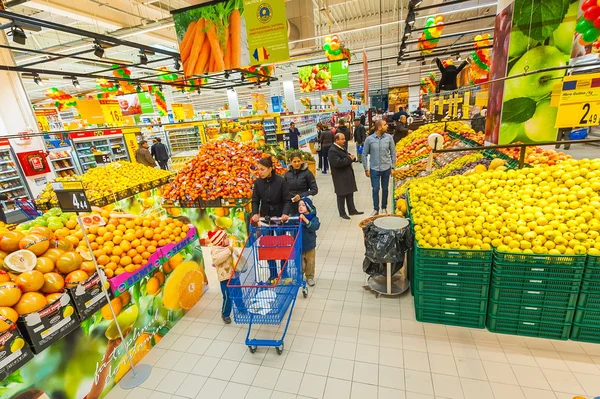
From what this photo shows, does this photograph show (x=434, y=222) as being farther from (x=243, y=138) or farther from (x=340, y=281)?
(x=243, y=138)

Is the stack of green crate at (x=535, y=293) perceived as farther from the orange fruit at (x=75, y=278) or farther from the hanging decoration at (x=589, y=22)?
the orange fruit at (x=75, y=278)

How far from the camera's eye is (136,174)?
6.45 meters

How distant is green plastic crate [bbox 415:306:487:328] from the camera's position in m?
2.89

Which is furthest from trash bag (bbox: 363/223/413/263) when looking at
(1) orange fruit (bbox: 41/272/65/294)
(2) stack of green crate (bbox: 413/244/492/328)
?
(1) orange fruit (bbox: 41/272/65/294)

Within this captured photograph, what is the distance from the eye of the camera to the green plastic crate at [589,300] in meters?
2.49

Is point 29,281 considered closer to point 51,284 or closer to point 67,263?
point 51,284

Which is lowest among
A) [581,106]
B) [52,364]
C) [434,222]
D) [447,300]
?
[447,300]

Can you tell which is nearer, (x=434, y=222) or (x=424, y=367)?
(x=424, y=367)

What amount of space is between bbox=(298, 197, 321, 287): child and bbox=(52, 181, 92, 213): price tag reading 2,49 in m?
2.11

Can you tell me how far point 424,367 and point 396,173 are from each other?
4117 mm

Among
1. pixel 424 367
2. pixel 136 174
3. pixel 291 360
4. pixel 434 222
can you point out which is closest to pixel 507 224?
pixel 434 222

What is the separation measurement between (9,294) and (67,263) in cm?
44

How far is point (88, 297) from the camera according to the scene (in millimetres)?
2457

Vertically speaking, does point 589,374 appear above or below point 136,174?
below
